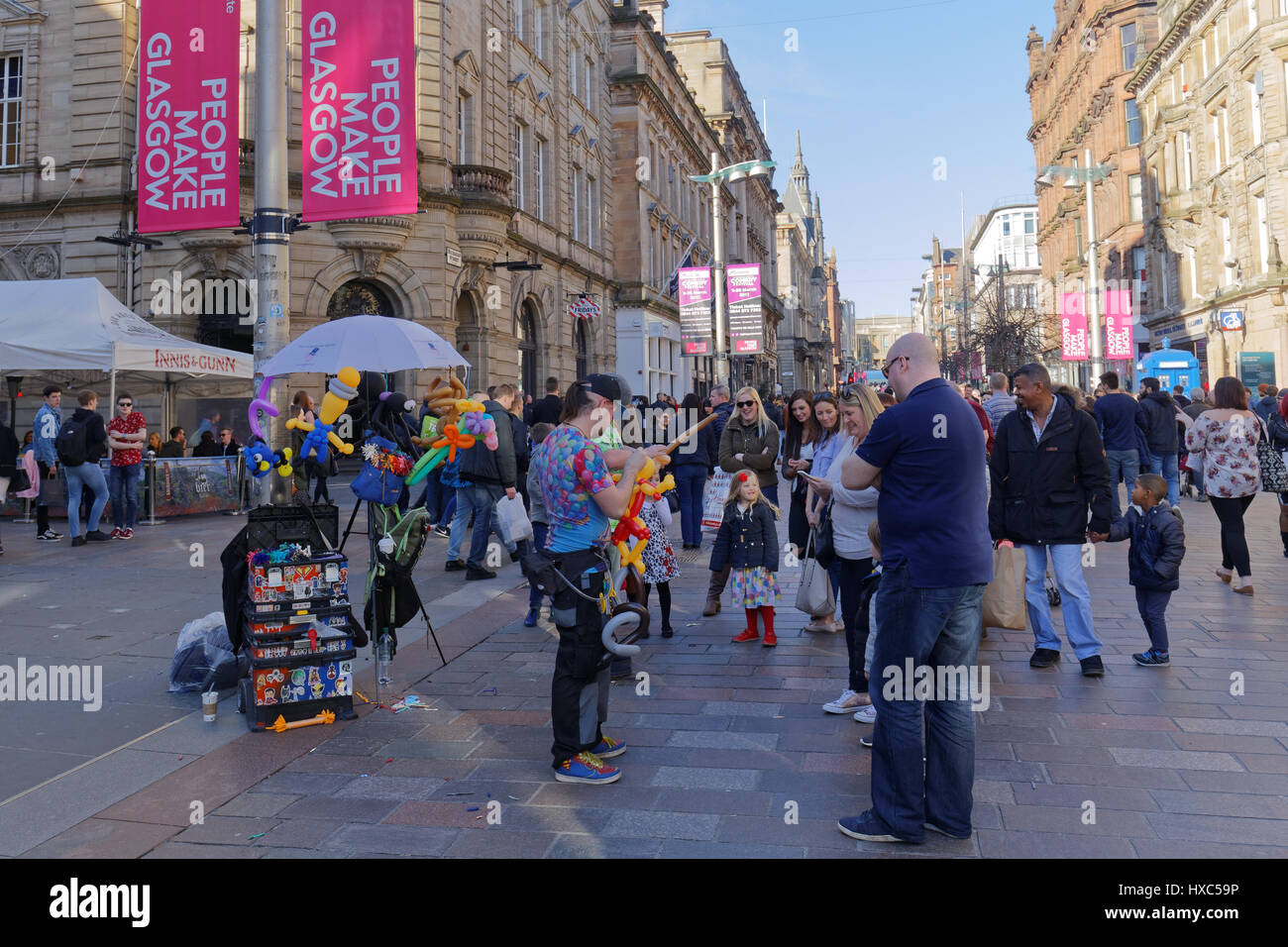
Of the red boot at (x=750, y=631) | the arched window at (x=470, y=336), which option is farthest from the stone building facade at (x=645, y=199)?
the red boot at (x=750, y=631)

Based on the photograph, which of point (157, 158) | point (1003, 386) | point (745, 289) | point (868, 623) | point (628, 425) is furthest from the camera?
point (745, 289)

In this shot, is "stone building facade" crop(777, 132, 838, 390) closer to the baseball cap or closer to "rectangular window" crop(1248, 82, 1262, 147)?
"rectangular window" crop(1248, 82, 1262, 147)

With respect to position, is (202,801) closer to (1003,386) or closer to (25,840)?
(25,840)

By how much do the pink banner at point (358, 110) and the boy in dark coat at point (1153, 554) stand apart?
9193mm

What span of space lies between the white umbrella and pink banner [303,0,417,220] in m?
3.44

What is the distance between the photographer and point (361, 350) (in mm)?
8539

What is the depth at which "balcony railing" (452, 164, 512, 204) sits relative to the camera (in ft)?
73.5

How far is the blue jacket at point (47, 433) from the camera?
13344 mm

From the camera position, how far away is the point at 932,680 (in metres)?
3.75

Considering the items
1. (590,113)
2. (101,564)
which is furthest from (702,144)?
(101,564)

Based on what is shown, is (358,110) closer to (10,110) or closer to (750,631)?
(750,631)

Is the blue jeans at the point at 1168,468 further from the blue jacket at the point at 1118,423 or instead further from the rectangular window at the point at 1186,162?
the rectangular window at the point at 1186,162

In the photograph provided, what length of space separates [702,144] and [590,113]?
18.3 m
